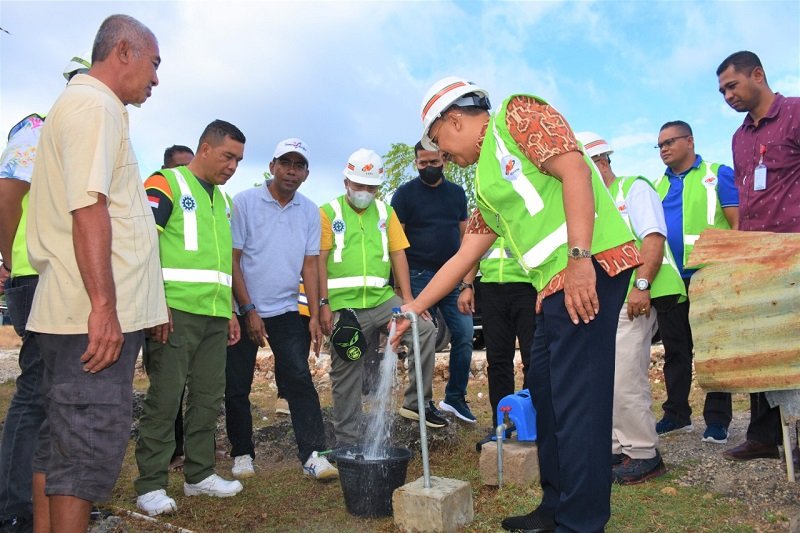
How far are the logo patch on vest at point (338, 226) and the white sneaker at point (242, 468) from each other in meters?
1.82

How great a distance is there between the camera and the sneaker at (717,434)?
5.10 m

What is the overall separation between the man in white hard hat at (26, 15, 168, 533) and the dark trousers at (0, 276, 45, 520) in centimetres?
50

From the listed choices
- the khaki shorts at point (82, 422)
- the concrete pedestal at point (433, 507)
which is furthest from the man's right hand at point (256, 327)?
the khaki shorts at point (82, 422)

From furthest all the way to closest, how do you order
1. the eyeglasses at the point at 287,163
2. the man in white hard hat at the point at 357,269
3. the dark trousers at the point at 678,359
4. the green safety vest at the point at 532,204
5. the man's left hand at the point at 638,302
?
1. the dark trousers at the point at 678,359
2. the man in white hard hat at the point at 357,269
3. the eyeglasses at the point at 287,163
4. the man's left hand at the point at 638,302
5. the green safety vest at the point at 532,204

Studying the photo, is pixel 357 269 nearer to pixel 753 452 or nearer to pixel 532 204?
pixel 532 204

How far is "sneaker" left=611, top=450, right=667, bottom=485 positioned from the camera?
14.0 feet

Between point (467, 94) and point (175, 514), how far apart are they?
289 cm

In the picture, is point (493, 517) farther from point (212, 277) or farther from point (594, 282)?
point (212, 277)

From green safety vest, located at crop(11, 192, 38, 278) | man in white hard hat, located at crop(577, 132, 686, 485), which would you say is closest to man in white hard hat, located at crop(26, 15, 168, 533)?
green safety vest, located at crop(11, 192, 38, 278)

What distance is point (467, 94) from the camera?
3.09m

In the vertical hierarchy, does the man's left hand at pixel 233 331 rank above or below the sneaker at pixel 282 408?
above

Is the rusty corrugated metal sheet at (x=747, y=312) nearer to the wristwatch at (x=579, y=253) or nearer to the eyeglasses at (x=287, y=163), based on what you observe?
the wristwatch at (x=579, y=253)

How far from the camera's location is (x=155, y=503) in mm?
3873

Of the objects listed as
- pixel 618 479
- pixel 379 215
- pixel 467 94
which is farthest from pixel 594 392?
pixel 379 215
